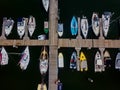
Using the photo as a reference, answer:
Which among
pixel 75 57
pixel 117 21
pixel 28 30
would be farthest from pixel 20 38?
pixel 117 21

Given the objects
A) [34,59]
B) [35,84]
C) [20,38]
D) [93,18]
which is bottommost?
[35,84]

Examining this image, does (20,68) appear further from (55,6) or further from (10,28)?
(55,6)

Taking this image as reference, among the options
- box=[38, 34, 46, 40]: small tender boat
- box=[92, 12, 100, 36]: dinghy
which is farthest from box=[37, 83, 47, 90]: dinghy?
box=[92, 12, 100, 36]: dinghy

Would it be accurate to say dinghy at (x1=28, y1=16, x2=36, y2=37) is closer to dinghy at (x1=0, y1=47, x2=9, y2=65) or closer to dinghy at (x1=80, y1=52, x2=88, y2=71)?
dinghy at (x1=0, y1=47, x2=9, y2=65)

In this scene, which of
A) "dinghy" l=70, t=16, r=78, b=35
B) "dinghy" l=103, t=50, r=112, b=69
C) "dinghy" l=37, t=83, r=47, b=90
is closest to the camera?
"dinghy" l=37, t=83, r=47, b=90

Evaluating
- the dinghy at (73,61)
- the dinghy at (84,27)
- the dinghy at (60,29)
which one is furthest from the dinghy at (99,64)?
the dinghy at (60,29)

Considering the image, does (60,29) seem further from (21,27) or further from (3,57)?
(3,57)

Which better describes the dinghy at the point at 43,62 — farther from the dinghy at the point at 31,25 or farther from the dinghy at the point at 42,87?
the dinghy at the point at 31,25

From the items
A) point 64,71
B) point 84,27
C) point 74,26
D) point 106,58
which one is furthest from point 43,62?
point 106,58
